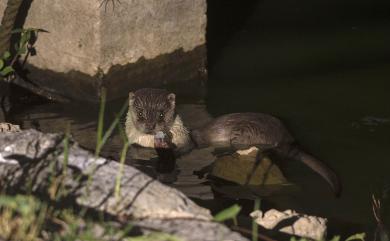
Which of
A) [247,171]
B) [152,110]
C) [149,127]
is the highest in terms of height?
[152,110]

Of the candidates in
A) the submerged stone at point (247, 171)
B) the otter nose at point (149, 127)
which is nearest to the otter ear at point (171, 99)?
the otter nose at point (149, 127)

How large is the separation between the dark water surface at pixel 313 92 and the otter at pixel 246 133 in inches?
7.3

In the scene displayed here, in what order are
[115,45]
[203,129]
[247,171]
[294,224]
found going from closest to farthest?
[294,224] → [247,171] → [203,129] → [115,45]

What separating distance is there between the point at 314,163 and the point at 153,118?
1.13 meters

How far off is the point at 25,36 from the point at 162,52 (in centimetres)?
106

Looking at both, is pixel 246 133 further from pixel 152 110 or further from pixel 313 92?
pixel 313 92

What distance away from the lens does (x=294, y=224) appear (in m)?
3.56

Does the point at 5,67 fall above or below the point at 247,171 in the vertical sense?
above

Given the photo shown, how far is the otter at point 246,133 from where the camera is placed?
5.48 metres

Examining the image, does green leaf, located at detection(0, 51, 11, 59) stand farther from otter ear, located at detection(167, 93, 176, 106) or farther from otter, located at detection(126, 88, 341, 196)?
otter ear, located at detection(167, 93, 176, 106)

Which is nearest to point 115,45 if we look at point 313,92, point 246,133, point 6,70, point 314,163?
point 6,70

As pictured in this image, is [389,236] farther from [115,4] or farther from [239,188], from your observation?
[115,4]

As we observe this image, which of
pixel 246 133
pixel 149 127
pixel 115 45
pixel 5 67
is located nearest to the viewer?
pixel 149 127

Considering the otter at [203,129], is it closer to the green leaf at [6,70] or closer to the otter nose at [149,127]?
the otter nose at [149,127]
